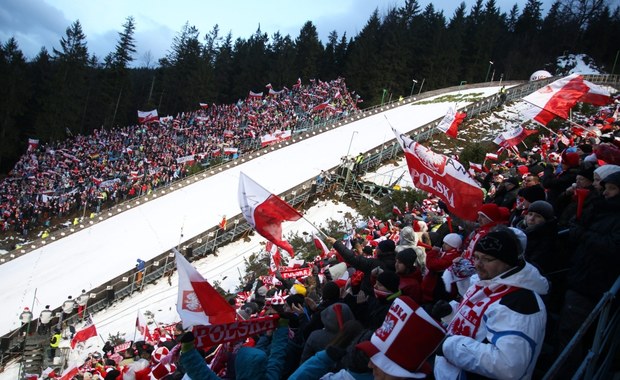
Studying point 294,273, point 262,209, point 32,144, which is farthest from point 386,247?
point 32,144

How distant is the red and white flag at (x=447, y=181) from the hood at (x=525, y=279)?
3830 mm

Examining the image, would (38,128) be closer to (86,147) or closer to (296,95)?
(86,147)

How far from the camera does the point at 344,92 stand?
176 ft

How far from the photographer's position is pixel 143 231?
73.2 feet

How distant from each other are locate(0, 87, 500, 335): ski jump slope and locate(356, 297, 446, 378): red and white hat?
12424mm

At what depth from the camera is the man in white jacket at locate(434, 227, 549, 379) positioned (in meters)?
2.69

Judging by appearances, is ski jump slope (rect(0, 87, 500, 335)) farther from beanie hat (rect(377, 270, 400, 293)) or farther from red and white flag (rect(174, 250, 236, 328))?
beanie hat (rect(377, 270, 400, 293))

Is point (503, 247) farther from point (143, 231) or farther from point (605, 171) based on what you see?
point (143, 231)

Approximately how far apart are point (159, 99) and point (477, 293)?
7116 cm

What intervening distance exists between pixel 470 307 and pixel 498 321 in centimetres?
39

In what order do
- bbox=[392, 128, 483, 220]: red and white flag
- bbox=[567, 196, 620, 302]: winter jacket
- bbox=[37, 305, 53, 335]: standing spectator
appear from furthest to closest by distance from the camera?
bbox=[37, 305, 53, 335]: standing spectator → bbox=[392, 128, 483, 220]: red and white flag → bbox=[567, 196, 620, 302]: winter jacket

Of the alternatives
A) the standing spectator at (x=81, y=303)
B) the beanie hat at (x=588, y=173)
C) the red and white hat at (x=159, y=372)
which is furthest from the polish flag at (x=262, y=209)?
the standing spectator at (x=81, y=303)

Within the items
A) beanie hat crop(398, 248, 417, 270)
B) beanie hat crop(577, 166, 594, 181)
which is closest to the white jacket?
beanie hat crop(398, 248, 417, 270)

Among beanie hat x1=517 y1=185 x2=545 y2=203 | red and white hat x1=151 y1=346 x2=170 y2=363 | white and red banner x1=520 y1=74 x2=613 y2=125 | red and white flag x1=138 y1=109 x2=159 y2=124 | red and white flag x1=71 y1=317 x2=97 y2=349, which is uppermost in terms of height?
white and red banner x1=520 y1=74 x2=613 y2=125
